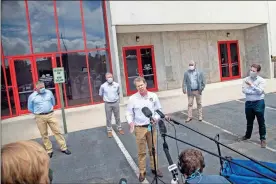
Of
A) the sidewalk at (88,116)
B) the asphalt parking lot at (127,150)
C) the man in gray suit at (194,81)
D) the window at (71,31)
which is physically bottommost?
the asphalt parking lot at (127,150)

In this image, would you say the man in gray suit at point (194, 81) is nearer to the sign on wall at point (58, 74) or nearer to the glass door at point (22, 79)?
the sign on wall at point (58, 74)

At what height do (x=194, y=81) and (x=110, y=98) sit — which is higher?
(x=194, y=81)

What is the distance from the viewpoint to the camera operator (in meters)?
1.89

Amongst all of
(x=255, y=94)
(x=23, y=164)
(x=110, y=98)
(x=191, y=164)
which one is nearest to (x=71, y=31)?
(x=110, y=98)

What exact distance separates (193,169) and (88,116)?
23.4 feet

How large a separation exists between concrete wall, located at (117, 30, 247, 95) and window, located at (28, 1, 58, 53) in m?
3.08

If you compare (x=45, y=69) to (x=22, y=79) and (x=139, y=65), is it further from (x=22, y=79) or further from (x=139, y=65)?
(x=139, y=65)

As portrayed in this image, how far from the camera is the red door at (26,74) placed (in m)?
9.67

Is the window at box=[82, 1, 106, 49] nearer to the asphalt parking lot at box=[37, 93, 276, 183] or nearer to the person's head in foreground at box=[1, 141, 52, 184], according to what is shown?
the asphalt parking lot at box=[37, 93, 276, 183]

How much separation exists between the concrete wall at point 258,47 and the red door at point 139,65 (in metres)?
5.89

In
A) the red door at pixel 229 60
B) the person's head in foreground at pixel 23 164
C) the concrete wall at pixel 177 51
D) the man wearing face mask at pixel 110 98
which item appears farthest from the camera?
the red door at pixel 229 60

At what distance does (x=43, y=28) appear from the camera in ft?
32.5

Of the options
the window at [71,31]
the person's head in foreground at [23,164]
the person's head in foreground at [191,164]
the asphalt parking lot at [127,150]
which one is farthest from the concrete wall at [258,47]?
the person's head in foreground at [23,164]

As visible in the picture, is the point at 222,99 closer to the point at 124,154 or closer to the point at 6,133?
the point at 124,154
